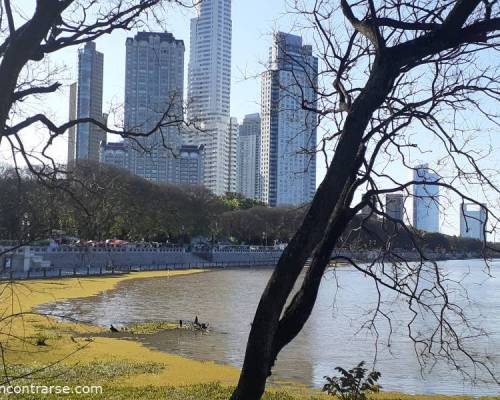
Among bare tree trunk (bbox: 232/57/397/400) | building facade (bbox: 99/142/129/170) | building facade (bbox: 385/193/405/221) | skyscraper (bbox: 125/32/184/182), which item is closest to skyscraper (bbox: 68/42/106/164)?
skyscraper (bbox: 125/32/184/182)

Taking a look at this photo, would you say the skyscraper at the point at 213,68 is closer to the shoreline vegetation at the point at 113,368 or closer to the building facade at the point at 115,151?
the building facade at the point at 115,151

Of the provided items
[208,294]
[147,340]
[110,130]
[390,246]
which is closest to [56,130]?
[110,130]

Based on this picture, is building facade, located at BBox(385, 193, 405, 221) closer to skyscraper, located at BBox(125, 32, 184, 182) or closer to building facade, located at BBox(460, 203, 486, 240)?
building facade, located at BBox(460, 203, 486, 240)

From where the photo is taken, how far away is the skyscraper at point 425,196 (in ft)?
19.7

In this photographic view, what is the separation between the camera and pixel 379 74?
470 centimetres

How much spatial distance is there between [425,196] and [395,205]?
3.25 feet

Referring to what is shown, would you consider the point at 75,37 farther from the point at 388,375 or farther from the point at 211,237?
the point at 211,237

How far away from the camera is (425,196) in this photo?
6020mm

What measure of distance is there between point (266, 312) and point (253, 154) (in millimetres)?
18291

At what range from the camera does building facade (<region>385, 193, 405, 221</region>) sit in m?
6.46

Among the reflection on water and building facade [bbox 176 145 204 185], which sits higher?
building facade [bbox 176 145 204 185]

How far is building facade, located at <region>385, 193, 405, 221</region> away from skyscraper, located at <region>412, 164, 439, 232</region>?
6.8 inches

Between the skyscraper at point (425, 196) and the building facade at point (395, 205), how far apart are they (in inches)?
6.8

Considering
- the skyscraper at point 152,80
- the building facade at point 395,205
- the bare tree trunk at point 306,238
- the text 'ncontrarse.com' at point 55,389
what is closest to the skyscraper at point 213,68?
the skyscraper at point 152,80
